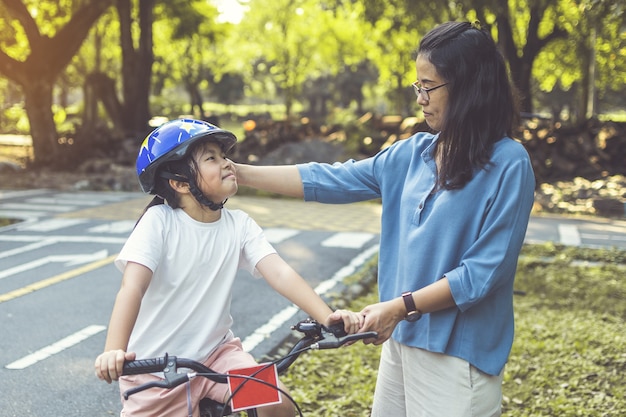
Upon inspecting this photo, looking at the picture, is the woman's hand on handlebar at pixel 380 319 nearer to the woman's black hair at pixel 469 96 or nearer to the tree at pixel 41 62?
the woman's black hair at pixel 469 96

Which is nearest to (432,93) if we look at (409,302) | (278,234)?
(409,302)

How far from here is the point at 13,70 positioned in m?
20.4

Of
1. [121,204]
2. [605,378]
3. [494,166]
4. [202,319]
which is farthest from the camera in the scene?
[121,204]

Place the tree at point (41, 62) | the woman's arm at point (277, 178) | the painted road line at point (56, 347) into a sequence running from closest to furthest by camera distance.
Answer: the woman's arm at point (277, 178) < the painted road line at point (56, 347) < the tree at point (41, 62)

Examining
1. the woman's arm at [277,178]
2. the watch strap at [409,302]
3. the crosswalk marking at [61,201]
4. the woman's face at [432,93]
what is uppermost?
the woman's face at [432,93]

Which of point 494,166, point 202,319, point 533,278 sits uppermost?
point 494,166

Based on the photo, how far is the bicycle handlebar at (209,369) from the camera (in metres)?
2.20

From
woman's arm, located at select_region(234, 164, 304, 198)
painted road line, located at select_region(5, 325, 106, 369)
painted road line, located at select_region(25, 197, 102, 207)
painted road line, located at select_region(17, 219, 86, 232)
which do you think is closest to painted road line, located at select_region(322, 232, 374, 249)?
painted road line, located at select_region(17, 219, 86, 232)

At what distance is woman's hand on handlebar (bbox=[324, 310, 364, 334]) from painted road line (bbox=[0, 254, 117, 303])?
583 cm

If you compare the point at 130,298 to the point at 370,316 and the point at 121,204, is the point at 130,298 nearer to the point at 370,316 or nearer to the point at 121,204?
the point at 370,316

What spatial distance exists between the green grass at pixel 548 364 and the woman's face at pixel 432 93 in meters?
2.83

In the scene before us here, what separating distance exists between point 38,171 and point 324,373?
659 inches

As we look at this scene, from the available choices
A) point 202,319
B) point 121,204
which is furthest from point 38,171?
point 202,319

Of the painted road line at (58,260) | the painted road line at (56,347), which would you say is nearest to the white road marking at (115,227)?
the painted road line at (58,260)
